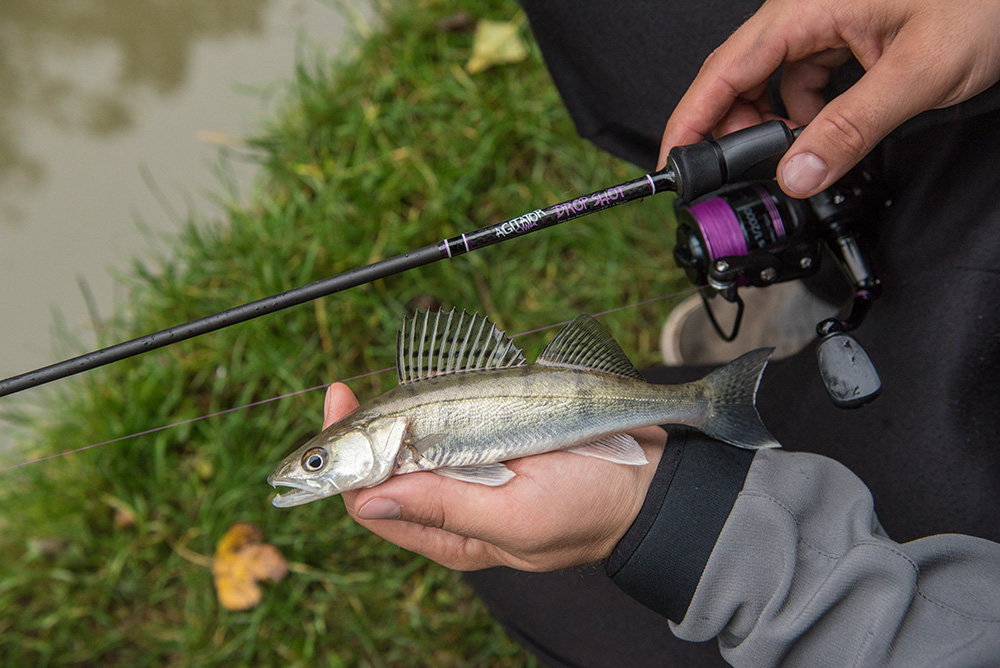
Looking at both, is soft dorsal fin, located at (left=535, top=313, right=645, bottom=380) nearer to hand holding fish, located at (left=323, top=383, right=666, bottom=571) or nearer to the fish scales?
the fish scales

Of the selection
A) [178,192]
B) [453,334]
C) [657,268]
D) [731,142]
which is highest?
[178,192]

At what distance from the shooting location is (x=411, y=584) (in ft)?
11.3

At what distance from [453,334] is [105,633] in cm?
Answer: 284

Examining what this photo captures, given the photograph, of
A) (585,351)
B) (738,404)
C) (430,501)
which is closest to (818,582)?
(738,404)

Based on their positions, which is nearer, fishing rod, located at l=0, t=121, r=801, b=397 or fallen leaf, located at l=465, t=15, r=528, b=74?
fishing rod, located at l=0, t=121, r=801, b=397

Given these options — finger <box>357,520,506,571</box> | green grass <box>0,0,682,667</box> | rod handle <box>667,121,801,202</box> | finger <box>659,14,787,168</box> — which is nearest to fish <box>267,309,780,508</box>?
finger <box>357,520,506,571</box>

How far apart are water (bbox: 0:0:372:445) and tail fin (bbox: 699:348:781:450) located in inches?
131

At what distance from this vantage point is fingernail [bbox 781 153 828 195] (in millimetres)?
1919

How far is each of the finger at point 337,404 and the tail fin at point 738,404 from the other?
120 centimetres

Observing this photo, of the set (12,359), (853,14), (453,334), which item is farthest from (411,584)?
(853,14)

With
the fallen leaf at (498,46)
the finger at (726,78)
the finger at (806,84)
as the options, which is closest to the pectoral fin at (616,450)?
the finger at (726,78)

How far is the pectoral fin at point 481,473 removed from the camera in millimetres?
1995

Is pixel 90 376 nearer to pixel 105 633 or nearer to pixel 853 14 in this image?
pixel 105 633

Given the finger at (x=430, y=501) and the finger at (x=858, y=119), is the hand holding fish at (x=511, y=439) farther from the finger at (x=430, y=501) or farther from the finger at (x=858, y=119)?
the finger at (x=858, y=119)
